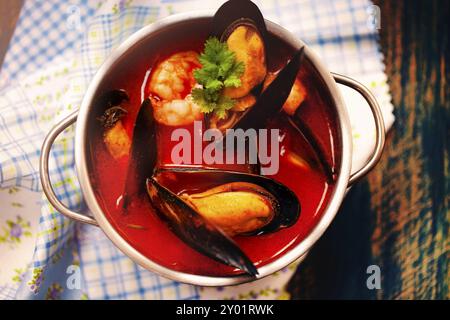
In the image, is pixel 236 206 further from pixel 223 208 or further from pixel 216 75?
pixel 216 75

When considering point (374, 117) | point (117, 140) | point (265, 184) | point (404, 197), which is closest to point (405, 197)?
point (404, 197)

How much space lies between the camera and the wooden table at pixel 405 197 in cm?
98

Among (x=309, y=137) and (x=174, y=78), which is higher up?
(x=174, y=78)

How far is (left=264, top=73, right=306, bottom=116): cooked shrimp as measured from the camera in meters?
0.82

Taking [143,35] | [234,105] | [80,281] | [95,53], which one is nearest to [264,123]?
[234,105]

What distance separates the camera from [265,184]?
32.0 inches

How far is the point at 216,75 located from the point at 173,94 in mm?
80

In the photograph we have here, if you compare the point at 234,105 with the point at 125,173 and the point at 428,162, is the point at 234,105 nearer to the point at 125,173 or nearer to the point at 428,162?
the point at 125,173

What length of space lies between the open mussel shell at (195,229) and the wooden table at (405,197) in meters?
0.23

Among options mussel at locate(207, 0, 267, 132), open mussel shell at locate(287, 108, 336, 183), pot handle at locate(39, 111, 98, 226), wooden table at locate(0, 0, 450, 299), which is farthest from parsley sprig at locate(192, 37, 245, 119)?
wooden table at locate(0, 0, 450, 299)

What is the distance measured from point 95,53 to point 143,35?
0.57 ft

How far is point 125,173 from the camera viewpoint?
2.70 ft

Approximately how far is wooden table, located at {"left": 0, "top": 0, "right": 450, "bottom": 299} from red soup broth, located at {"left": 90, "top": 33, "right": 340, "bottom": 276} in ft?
0.52

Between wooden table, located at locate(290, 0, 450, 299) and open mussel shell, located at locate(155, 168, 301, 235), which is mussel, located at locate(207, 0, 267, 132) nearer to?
open mussel shell, located at locate(155, 168, 301, 235)
